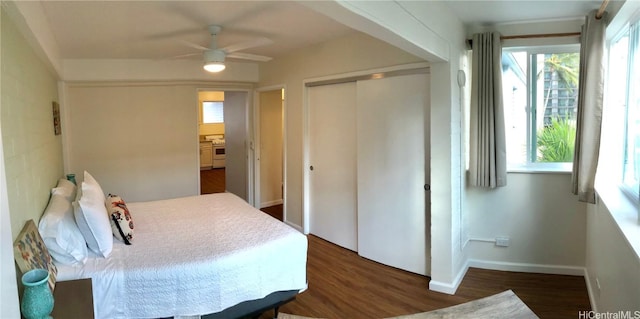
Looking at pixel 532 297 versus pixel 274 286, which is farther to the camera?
pixel 532 297

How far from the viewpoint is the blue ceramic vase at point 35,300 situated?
4.59 ft

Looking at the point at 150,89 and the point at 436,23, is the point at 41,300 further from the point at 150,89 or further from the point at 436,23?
the point at 150,89

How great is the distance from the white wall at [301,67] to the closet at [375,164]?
15 cm

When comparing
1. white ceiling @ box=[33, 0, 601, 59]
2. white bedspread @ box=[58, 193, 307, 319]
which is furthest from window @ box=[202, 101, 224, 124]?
white bedspread @ box=[58, 193, 307, 319]

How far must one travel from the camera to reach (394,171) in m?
3.58

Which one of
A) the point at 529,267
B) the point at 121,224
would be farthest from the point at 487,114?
the point at 121,224

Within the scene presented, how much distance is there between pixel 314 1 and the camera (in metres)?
1.57

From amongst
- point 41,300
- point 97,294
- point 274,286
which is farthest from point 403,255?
point 41,300

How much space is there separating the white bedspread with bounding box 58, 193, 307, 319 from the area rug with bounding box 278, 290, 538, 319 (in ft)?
1.44

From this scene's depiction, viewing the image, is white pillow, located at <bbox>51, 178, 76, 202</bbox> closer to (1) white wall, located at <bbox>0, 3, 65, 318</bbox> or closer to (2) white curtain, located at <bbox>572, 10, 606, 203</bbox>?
(1) white wall, located at <bbox>0, 3, 65, 318</bbox>

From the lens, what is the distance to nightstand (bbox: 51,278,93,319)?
65.8 inches

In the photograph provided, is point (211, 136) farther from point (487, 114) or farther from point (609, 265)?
point (609, 265)

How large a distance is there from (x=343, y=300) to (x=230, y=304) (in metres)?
1.03

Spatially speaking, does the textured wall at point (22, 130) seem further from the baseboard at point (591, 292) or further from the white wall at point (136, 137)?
the baseboard at point (591, 292)
